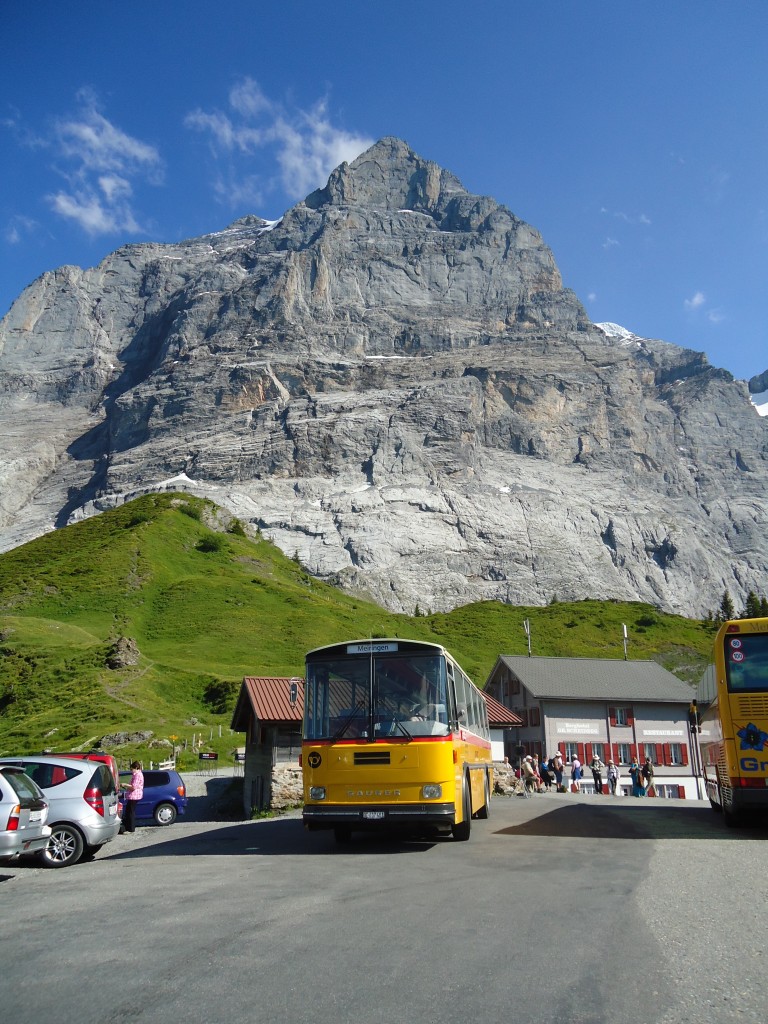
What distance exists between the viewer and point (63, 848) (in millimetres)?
14711

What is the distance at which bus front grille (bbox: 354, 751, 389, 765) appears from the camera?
538 inches

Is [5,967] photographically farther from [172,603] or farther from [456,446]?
[456,446]

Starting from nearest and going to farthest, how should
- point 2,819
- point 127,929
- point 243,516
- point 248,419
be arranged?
point 127,929
point 2,819
point 243,516
point 248,419

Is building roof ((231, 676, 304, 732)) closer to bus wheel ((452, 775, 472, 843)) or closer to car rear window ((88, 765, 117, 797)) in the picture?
car rear window ((88, 765, 117, 797))

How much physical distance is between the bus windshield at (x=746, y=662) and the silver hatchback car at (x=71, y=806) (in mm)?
12698

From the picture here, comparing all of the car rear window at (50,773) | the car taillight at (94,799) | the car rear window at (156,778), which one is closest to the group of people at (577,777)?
the car rear window at (156,778)

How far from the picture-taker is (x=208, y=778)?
1467 inches

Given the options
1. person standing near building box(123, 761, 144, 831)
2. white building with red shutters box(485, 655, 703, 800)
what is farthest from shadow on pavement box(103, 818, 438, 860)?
white building with red shutters box(485, 655, 703, 800)

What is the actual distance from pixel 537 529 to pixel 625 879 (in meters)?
136

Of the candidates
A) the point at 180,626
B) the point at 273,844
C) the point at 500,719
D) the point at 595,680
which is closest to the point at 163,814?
the point at 273,844

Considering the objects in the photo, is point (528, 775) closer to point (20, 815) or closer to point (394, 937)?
point (20, 815)

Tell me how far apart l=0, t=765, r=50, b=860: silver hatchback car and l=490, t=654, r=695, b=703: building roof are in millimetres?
43405

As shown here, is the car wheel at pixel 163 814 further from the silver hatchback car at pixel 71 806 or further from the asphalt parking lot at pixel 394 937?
the asphalt parking lot at pixel 394 937

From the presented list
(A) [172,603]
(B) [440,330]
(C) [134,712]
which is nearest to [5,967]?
(C) [134,712]
